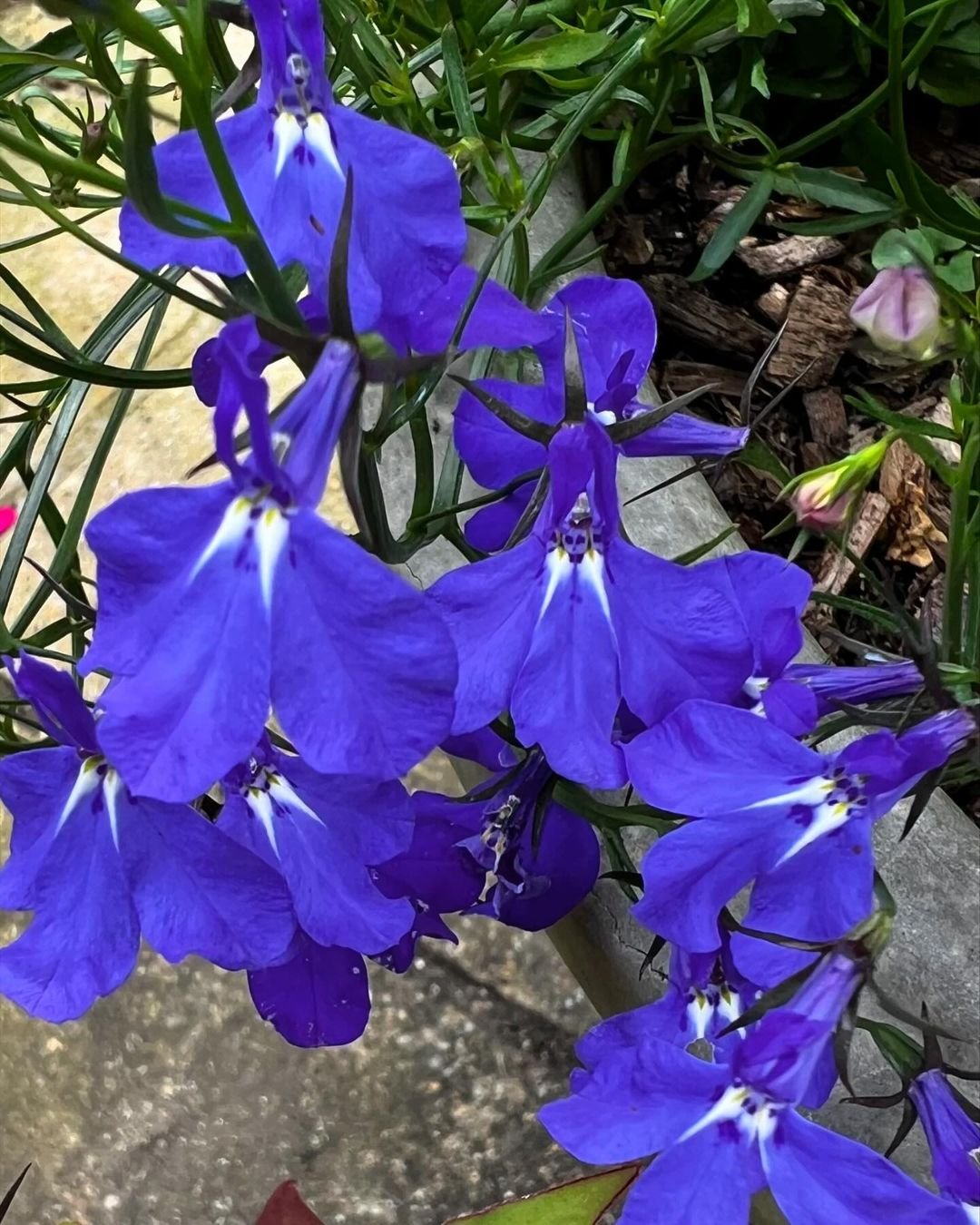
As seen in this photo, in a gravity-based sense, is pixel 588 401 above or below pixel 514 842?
above

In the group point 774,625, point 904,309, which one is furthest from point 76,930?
point 904,309

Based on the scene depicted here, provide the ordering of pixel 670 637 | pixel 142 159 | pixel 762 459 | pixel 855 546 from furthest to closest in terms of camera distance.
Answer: pixel 855 546 < pixel 762 459 < pixel 670 637 < pixel 142 159

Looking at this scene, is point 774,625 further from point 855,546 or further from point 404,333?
point 855,546

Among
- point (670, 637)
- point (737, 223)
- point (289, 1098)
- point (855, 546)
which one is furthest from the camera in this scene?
point (289, 1098)

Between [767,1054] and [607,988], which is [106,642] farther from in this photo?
[607,988]

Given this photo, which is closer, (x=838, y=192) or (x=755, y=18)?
(x=755, y=18)

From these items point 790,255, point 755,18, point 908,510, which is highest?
point 755,18
